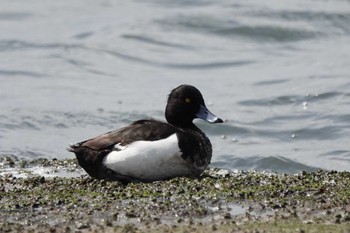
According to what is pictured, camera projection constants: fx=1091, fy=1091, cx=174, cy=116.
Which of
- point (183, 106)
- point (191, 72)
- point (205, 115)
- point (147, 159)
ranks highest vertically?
point (183, 106)

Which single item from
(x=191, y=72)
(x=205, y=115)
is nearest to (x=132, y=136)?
(x=205, y=115)

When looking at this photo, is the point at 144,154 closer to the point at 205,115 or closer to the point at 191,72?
the point at 205,115

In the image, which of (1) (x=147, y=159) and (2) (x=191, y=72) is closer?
(1) (x=147, y=159)

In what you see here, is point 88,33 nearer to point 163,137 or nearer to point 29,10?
point 29,10

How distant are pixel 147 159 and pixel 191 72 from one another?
422 inches

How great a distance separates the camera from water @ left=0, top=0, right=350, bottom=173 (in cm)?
1551

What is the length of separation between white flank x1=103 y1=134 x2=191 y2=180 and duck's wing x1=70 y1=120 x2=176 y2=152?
71mm

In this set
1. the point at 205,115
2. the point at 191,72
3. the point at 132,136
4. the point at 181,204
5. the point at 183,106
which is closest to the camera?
the point at 181,204

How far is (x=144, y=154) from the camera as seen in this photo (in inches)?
396

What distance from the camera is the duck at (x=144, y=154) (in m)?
10.1

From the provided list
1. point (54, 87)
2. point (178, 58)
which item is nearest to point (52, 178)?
point (54, 87)

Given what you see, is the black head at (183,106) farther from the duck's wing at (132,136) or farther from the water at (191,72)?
the water at (191,72)

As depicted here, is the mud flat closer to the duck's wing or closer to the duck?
the duck

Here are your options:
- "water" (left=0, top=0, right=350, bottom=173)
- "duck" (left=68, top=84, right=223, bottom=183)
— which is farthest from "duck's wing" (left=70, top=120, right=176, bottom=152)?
"water" (left=0, top=0, right=350, bottom=173)
